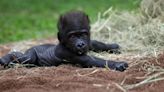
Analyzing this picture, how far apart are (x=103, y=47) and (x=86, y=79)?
2.46 m

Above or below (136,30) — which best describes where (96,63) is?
below

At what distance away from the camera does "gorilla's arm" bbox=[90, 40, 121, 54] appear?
28.2 ft

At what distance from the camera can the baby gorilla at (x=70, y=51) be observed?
7359 mm

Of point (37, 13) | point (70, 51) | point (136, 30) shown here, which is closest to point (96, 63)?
point (70, 51)

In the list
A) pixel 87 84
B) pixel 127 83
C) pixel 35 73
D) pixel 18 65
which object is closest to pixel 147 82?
pixel 127 83

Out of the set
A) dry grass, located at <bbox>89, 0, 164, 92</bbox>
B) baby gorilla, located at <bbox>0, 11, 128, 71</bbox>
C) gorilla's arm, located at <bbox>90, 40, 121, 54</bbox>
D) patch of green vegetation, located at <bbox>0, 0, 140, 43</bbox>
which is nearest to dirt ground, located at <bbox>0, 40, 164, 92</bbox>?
baby gorilla, located at <bbox>0, 11, 128, 71</bbox>

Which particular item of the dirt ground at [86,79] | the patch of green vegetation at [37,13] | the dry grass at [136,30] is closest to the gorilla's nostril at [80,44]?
the dirt ground at [86,79]

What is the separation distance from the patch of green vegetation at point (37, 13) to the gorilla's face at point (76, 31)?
19.4 feet

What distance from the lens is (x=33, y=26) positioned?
1586cm

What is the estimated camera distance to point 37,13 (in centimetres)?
1872

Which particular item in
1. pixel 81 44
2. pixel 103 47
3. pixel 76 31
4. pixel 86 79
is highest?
pixel 76 31

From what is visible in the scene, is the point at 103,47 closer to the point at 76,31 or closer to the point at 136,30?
the point at 136,30

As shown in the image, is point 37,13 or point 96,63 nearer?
point 96,63

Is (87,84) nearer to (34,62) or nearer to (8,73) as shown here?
(8,73)
